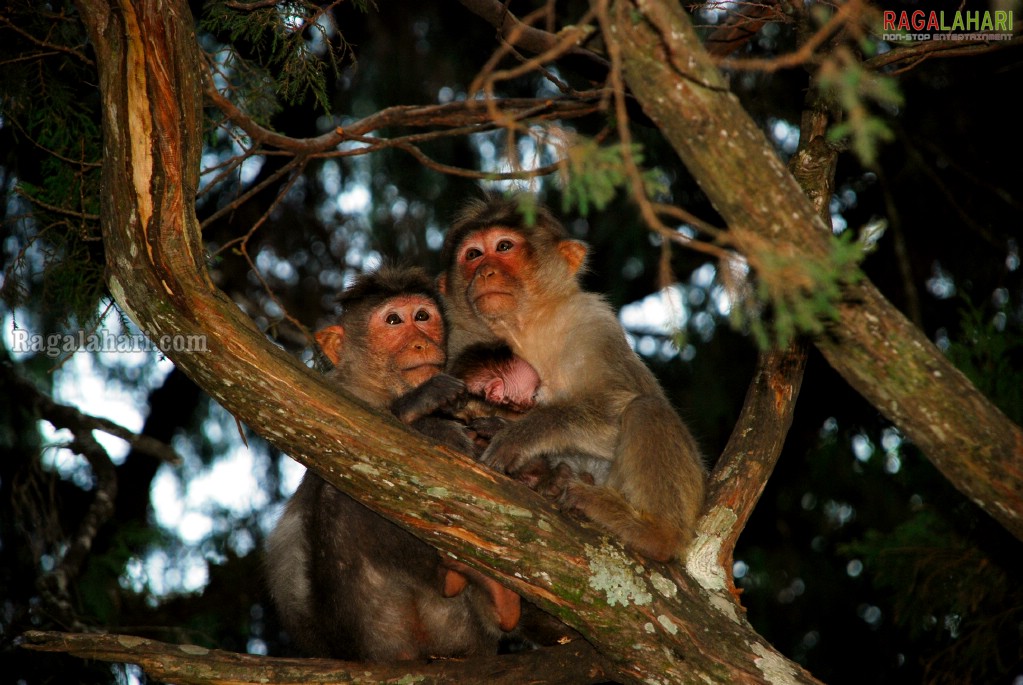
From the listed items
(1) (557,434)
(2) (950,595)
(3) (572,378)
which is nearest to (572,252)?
(3) (572,378)

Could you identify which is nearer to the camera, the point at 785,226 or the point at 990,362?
the point at 785,226

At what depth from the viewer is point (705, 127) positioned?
2613 mm

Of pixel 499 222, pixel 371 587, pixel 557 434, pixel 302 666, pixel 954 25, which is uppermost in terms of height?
pixel 954 25

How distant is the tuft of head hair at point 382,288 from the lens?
5547 millimetres

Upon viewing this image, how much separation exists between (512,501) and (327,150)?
2.37 metres

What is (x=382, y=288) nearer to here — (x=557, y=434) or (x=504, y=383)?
(x=504, y=383)

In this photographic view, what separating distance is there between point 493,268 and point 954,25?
2.62 meters

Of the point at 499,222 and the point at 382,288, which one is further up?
the point at 499,222

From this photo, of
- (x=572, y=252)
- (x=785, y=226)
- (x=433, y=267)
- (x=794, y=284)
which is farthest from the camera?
(x=433, y=267)

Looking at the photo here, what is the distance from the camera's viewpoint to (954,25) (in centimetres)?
479

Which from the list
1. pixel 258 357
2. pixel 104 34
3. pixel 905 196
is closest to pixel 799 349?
pixel 258 357

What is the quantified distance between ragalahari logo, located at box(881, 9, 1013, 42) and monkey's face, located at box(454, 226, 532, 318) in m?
2.22

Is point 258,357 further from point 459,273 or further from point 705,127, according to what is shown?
point 459,273

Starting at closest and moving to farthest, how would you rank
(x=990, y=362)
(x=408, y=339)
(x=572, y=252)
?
(x=408, y=339)
(x=572, y=252)
(x=990, y=362)
